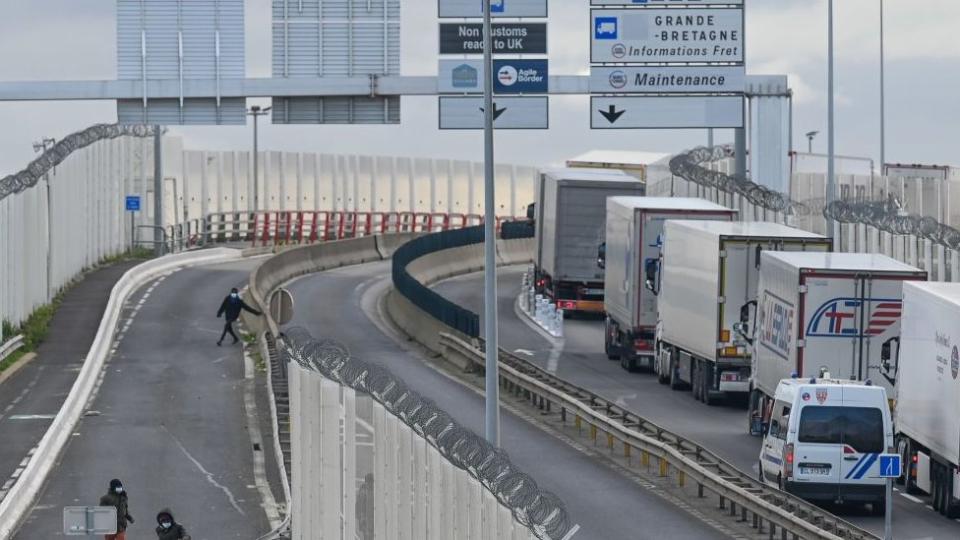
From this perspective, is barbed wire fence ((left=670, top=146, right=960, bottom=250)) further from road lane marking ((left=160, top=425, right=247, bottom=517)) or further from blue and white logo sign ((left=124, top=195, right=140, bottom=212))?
blue and white logo sign ((left=124, top=195, right=140, bottom=212))

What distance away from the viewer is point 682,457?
28.7 m

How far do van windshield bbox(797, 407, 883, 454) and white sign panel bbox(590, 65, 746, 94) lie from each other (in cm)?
1859

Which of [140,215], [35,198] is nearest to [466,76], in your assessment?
[35,198]

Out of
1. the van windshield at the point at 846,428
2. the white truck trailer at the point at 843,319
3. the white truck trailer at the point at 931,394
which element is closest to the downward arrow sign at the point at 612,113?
the white truck trailer at the point at 843,319

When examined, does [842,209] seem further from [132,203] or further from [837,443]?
[132,203]

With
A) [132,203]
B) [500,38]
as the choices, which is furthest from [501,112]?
[132,203]

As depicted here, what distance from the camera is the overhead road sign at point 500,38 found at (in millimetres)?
42469

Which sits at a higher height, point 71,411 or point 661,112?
point 661,112

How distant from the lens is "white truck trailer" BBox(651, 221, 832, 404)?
38.6 meters

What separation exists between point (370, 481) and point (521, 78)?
86.7 ft

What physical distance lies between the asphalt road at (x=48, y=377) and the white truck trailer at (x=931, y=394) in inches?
506

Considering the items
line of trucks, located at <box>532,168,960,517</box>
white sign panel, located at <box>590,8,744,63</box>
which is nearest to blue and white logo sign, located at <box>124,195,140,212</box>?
line of trucks, located at <box>532,168,960,517</box>

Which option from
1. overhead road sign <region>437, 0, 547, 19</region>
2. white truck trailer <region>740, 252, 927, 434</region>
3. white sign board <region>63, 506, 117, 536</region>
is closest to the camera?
white sign board <region>63, 506, 117, 536</region>

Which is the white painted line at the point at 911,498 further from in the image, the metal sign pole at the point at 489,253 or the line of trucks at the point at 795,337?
the metal sign pole at the point at 489,253
